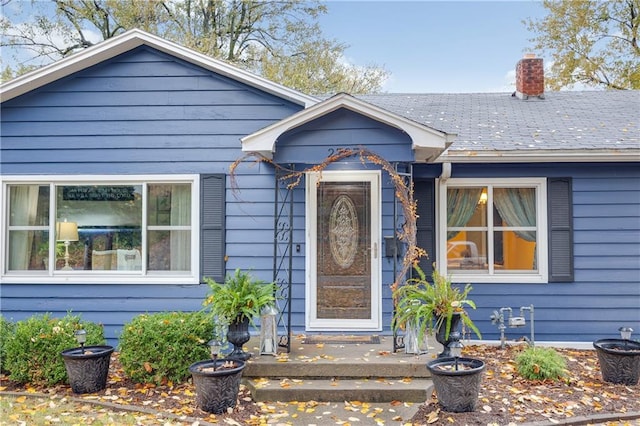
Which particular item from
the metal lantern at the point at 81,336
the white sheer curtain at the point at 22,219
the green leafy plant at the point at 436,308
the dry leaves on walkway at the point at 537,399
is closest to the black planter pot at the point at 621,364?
the dry leaves on walkway at the point at 537,399

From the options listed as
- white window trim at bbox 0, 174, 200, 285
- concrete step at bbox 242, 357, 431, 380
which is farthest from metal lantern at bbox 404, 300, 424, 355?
white window trim at bbox 0, 174, 200, 285

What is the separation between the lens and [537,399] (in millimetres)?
4316

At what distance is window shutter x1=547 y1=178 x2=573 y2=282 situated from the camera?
624 cm

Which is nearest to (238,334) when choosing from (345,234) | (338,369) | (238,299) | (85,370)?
(238,299)

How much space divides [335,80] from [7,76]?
10867mm

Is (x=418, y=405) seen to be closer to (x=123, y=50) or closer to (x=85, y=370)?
(x=85, y=370)

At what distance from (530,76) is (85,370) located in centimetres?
805

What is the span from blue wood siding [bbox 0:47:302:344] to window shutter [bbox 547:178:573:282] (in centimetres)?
353

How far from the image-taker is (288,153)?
5305mm

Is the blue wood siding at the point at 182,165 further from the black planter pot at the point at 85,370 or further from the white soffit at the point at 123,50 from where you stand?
the black planter pot at the point at 85,370

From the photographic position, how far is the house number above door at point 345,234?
602 cm

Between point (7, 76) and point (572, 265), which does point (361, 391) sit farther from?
point (7, 76)

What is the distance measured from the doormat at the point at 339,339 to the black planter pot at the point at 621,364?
89.3 inches

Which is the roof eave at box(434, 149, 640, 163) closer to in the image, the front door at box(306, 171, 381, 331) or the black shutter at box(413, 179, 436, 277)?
the black shutter at box(413, 179, 436, 277)
